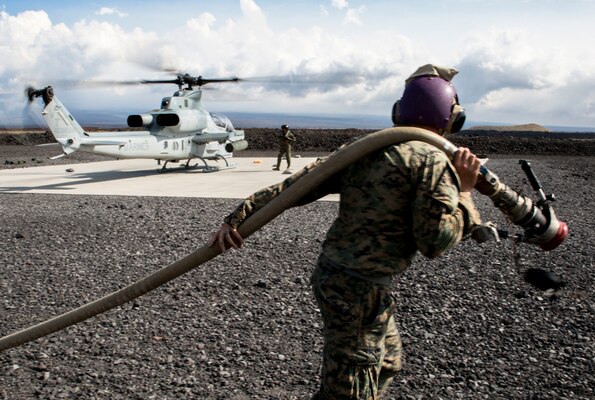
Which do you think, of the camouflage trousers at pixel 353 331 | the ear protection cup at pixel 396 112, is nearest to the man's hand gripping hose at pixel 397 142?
the ear protection cup at pixel 396 112

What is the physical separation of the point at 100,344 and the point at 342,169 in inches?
132

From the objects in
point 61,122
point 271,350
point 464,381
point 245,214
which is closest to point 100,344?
point 271,350

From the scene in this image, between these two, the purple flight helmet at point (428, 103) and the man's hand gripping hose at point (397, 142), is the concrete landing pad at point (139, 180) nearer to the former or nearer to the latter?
the man's hand gripping hose at point (397, 142)

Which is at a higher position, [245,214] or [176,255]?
[245,214]

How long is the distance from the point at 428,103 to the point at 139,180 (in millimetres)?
15837

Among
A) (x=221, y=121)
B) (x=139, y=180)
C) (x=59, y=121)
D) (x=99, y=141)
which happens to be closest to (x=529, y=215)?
(x=99, y=141)

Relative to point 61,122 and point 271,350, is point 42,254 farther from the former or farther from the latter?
point 61,122

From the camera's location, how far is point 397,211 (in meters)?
2.68

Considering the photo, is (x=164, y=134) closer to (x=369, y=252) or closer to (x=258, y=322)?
(x=258, y=322)

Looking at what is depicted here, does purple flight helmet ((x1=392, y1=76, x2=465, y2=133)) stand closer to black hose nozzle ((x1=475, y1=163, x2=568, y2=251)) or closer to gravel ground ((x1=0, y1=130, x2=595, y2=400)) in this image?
black hose nozzle ((x1=475, y1=163, x2=568, y2=251))

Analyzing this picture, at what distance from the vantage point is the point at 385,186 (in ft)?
8.73

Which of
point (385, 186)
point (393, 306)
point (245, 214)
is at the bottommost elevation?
point (393, 306)

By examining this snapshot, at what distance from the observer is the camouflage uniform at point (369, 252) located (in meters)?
2.62

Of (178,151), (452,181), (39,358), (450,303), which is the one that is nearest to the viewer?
(452,181)
